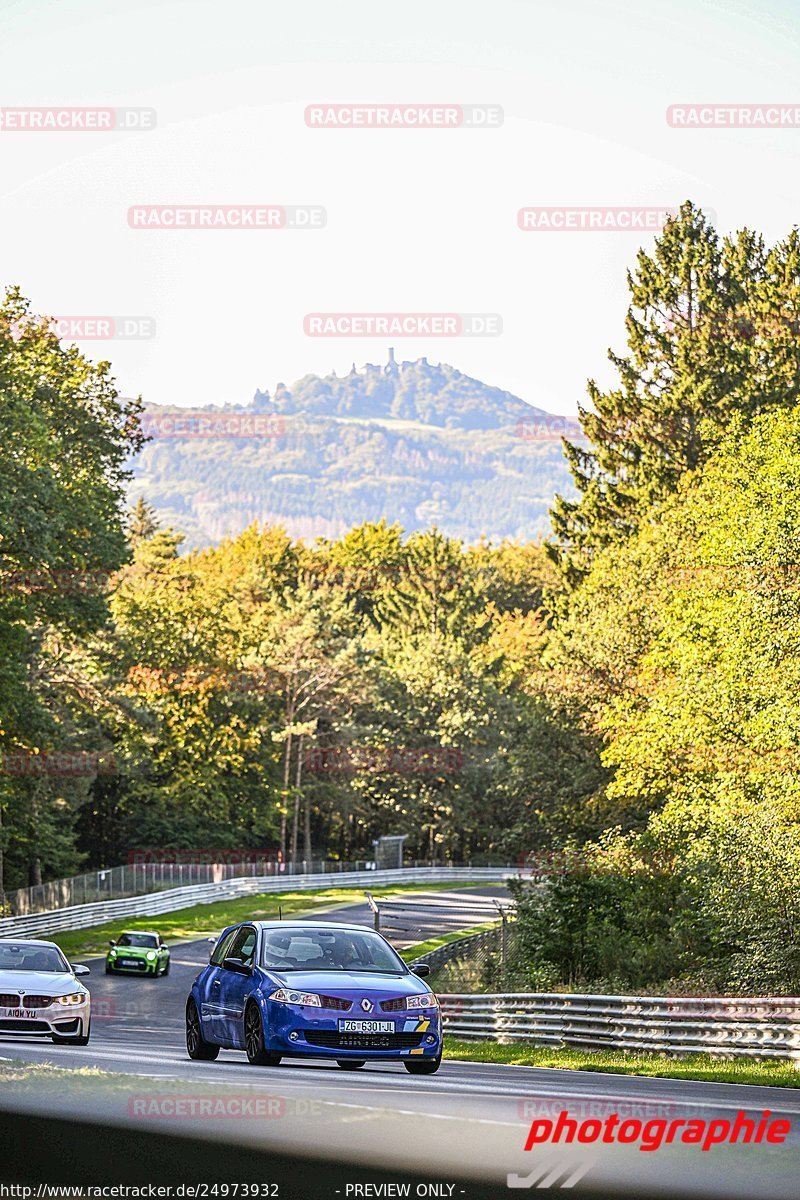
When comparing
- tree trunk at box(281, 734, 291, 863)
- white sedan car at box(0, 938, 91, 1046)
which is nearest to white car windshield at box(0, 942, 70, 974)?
white sedan car at box(0, 938, 91, 1046)

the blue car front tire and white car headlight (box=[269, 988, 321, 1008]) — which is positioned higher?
white car headlight (box=[269, 988, 321, 1008])

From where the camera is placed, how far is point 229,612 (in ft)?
313

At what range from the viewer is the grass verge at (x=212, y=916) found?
54.9m

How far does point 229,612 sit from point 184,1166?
9414 centimetres

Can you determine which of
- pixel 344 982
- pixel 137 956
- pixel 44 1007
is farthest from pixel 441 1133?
pixel 137 956

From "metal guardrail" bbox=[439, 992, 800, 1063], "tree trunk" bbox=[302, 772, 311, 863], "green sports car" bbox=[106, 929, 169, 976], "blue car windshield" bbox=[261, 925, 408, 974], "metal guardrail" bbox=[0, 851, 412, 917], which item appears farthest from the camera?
"tree trunk" bbox=[302, 772, 311, 863]

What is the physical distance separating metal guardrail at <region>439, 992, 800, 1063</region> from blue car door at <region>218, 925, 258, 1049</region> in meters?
8.10

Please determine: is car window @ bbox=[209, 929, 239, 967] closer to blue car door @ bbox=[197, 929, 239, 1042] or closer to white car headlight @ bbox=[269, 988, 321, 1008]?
blue car door @ bbox=[197, 929, 239, 1042]

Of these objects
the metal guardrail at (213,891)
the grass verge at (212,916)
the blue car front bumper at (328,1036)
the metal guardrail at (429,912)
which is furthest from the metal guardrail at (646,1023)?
the metal guardrail at (429,912)

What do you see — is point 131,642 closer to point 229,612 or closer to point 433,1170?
point 229,612

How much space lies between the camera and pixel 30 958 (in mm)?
21078

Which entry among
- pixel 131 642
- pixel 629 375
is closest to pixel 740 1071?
pixel 629 375

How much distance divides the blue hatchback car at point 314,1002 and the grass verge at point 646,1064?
4.50m

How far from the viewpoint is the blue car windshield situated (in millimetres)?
14672
